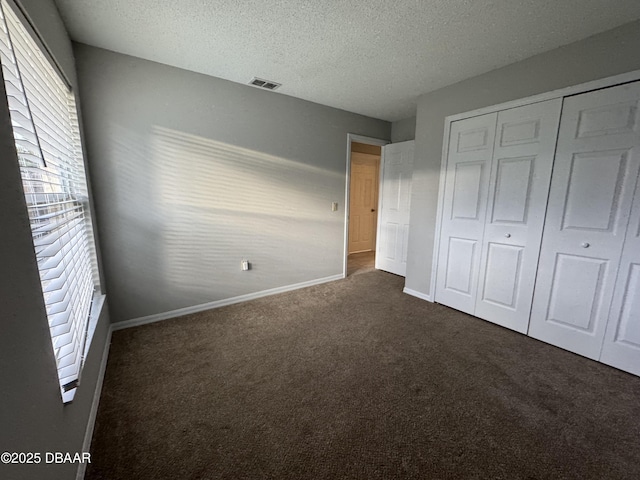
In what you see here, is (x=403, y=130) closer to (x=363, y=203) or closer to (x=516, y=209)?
(x=363, y=203)

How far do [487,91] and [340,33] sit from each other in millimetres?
1570

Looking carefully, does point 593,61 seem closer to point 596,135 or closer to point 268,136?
point 596,135

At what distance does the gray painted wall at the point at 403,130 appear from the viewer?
3.87m

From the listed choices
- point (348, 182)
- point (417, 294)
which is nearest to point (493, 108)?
point (348, 182)

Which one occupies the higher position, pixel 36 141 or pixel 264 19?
pixel 264 19

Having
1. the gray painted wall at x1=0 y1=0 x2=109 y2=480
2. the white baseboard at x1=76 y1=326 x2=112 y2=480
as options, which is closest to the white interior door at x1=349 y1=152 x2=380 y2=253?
the white baseboard at x1=76 y1=326 x2=112 y2=480

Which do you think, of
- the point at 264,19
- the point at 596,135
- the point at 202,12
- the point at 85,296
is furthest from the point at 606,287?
the point at 85,296

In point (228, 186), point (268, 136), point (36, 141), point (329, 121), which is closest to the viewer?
point (36, 141)

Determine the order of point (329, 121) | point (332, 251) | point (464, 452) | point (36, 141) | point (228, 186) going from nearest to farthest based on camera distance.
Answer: point (36, 141) → point (464, 452) → point (228, 186) → point (329, 121) → point (332, 251)

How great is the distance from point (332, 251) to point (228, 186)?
1704 mm

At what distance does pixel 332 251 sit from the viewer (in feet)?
12.6

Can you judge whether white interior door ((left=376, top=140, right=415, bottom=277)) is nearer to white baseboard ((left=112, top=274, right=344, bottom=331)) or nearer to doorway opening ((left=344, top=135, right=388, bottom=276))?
doorway opening ((left=344, top=135, right=388, bottom=276))

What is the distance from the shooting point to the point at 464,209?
2.78 m

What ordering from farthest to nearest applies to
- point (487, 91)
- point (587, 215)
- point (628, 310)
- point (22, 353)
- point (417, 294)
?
point (417, 294), point (487, 91), point (587, 215), point (628, 310), point (22, 353)
